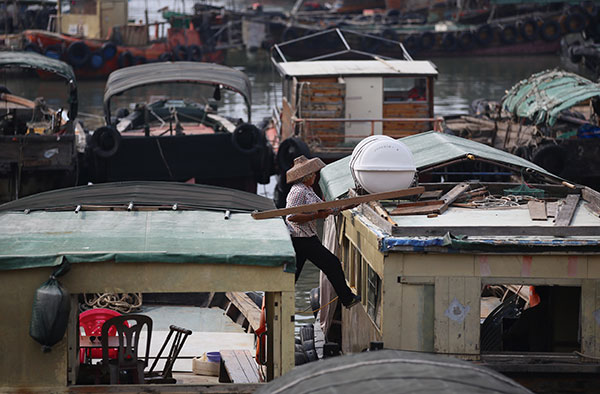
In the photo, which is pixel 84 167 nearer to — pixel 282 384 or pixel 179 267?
pixel 179 267

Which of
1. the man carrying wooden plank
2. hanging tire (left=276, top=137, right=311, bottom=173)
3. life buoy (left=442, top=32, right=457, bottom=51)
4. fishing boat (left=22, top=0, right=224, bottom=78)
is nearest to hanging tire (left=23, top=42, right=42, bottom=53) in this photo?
fishing boat (left=22, top=0, right=224, bottom=78)

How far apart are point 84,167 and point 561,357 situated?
416 inches

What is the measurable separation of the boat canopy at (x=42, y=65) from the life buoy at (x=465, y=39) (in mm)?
30682

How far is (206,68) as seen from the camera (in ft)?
56.1

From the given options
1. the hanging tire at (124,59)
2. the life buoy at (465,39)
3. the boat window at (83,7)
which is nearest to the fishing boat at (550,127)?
the hanging tire at (124,59)

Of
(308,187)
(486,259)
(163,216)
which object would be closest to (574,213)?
(486,259)

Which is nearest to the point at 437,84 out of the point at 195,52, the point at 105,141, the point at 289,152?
the point at 195,52

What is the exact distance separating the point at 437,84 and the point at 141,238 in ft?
102

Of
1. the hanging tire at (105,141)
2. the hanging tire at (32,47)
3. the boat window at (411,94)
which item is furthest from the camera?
the hanging tire at (32,47)

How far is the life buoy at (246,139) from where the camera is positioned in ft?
50.4

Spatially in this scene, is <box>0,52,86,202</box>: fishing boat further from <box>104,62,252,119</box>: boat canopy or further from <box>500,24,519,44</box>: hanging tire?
<box>500,24,519,44</box>: hanging tire

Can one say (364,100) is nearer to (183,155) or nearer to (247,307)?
(183,155)

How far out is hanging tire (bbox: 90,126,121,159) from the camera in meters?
15.0

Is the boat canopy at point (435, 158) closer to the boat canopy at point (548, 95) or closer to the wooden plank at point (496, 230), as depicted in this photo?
the wooden plank at point (496, 230)
